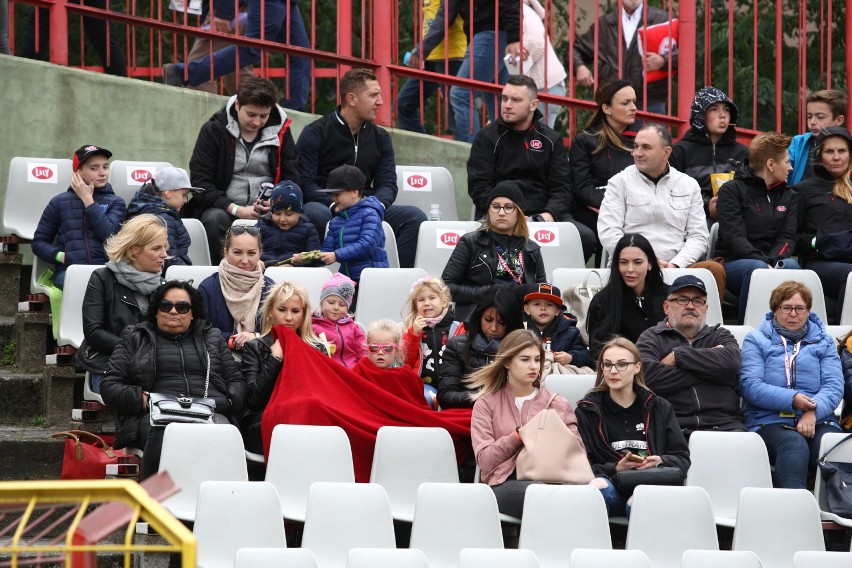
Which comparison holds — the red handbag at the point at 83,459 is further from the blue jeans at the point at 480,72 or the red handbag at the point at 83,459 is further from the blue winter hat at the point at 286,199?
the blue jeans at the point at 480,72

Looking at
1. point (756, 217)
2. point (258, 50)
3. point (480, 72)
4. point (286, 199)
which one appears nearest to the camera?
point (286, 199)

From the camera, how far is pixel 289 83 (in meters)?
10.5

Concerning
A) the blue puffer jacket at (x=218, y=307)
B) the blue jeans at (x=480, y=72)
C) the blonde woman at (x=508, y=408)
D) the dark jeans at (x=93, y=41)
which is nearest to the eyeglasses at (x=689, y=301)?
the blonde woman at (x=508, y=408)

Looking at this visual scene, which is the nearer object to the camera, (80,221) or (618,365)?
(618,365)

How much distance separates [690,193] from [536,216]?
3.08ft

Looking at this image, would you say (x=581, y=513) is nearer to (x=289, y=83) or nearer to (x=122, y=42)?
(x=289, y=83)

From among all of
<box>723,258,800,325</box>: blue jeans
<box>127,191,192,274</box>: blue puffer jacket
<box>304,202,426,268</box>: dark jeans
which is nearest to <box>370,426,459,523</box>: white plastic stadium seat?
<box>127,191,192,274</box>: blue puffer jacket

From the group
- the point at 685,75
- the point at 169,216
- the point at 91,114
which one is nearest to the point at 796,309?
the point at 169,216

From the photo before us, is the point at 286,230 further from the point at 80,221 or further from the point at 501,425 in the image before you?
the point at 501,425

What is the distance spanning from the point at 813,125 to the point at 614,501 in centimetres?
398

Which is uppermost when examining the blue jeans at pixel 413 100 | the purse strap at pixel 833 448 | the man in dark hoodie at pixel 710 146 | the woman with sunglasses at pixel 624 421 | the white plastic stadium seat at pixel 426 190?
the blue jeans at pixel 413 100

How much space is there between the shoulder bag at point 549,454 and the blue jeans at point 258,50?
4400 mm

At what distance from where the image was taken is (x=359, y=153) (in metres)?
9.50

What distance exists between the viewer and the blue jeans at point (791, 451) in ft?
23.3
